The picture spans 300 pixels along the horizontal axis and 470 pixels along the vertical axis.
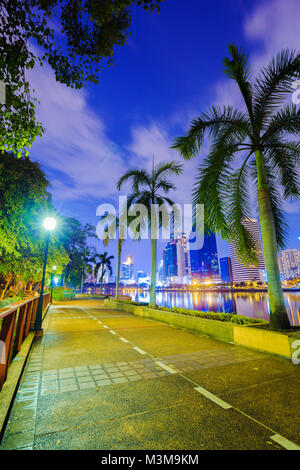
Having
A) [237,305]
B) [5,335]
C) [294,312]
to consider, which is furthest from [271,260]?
[237,305]

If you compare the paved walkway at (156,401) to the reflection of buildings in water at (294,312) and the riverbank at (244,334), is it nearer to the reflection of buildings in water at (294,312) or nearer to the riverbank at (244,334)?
the riverbank at (244,334)

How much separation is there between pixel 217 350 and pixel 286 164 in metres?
6.82

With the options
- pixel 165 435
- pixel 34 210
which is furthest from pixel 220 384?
pixel 34 210

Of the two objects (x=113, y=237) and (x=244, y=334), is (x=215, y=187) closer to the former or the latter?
(x=244, y=334)

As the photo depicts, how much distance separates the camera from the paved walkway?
2.68 m

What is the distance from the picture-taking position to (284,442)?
2.58m

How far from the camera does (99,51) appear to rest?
4562 mm

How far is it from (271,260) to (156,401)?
5314 mm

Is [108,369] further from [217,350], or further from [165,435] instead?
[217,350]

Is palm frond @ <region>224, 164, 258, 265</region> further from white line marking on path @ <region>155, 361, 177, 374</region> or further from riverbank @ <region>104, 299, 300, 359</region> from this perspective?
white line marking on path @ <region>155, 361, 177, 374</region>

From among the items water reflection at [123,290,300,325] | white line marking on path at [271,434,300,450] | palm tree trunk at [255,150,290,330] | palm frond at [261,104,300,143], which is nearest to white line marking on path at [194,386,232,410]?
white line marking on path at [271,434,300,450]

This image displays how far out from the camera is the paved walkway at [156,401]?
268 centimetres

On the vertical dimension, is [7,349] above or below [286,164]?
below

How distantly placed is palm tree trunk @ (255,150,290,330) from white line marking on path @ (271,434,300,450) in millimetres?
4403
